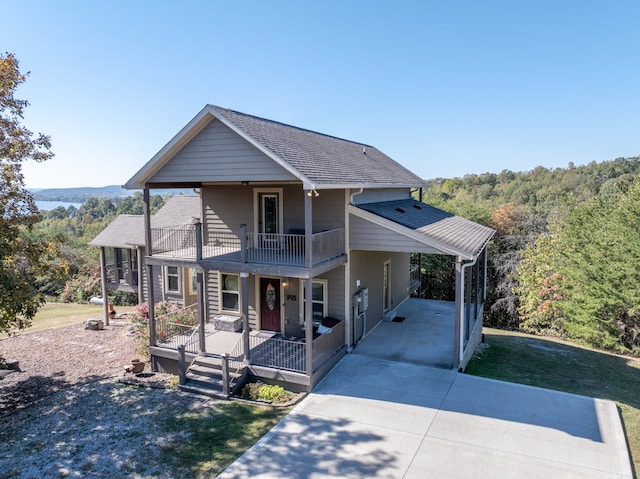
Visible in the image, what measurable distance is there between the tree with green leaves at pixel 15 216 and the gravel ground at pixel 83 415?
94.9 inches

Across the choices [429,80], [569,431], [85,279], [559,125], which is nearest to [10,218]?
[569,431]

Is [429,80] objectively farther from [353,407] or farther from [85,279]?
[85,279]

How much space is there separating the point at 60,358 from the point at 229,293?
6.79 metres

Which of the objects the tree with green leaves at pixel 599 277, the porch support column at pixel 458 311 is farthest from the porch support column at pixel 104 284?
the tree with green leaves at pixel 599 277

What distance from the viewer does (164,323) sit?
45.5 feet

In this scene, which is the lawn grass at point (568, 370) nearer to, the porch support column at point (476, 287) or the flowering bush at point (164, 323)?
the porch support column at point (476, 287)

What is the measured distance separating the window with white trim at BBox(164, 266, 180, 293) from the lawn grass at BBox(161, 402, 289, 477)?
9944 millimetres

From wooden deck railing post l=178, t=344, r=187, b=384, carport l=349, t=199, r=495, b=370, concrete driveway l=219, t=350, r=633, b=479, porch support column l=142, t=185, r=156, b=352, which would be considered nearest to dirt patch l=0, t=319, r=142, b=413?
porch support column l=142, t=185, r=156, b=352

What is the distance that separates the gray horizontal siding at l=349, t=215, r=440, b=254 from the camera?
1209 centimetres

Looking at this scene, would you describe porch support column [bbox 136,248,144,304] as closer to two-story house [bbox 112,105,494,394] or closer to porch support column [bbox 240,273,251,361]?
two-story house [bbox 112,105,494,394]

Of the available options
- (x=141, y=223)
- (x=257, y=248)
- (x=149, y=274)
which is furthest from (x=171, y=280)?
(x=257, y=248)

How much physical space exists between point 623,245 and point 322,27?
1760 cm

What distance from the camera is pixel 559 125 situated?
42.0 metres

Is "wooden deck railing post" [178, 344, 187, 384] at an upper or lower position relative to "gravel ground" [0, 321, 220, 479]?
upper
